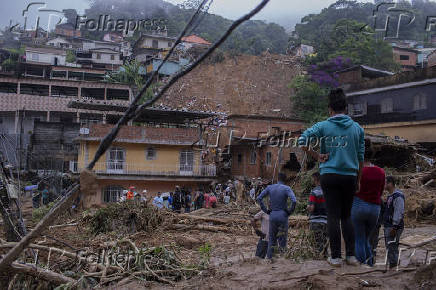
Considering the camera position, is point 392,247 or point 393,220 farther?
point 393,220

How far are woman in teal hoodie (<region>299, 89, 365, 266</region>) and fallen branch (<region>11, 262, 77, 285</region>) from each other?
3.48 metres

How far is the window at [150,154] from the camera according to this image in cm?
2855

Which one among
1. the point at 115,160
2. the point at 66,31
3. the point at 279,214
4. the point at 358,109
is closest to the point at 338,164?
the point at 279,214

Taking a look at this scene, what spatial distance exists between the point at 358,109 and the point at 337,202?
27.5m

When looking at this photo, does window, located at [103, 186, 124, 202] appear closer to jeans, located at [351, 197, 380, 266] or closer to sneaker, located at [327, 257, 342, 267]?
jeans, located at [351, 197, 380, 266]

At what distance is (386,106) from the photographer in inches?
1110

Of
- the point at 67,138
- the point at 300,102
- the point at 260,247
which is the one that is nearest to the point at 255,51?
the point at 300,102

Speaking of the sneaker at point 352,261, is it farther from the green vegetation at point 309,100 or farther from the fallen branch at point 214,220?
the green vegetation at point 309,100

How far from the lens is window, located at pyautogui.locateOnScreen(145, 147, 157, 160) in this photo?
2855 centimetres

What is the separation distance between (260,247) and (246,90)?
153 feet

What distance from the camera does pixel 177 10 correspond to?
8188 centimetres

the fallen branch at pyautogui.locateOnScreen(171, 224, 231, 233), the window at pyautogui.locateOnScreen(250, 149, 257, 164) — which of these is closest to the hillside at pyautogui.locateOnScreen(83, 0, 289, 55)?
the window at pyautogui.locateOnScreen(250, 149, 257, 164)

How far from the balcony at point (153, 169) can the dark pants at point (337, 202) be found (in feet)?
77.8

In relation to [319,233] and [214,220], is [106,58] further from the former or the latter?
[319,233]
